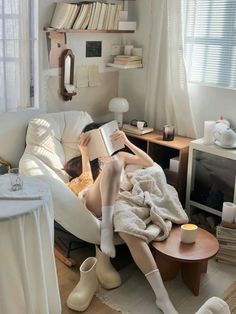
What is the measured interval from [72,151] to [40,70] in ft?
2.18

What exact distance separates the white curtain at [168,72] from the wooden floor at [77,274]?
4.04ft

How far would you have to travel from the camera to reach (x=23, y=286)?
6.11 feet

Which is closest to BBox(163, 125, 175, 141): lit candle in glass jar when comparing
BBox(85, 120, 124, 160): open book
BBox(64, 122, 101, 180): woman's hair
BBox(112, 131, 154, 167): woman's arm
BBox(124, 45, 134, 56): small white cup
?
BBox(112, 131, 154, 167): woman's arm

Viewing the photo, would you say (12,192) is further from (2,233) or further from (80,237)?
(80,237)

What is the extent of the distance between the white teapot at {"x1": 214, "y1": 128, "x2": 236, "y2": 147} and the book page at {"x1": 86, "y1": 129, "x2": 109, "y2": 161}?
0.83m

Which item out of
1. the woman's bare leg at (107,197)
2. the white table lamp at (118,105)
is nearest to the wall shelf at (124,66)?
the white table lamp at (118,105)

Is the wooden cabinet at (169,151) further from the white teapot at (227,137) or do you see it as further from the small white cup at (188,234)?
the small white cup at (188,234)

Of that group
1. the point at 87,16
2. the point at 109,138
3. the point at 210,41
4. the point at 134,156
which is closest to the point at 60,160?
the point at 109,138

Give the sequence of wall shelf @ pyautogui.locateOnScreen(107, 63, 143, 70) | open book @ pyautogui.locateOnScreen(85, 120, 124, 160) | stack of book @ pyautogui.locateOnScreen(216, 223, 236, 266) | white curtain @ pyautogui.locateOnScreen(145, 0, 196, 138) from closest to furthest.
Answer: stack of book @ pyautogui.locateOnScreen(216, 223, 236, 266)
open book @ pyautogui.locateOnScreen(85, 120, 124, 160)
white curtain @ pyautogui.locateOnScreen(145, 0, 196, 138)
wall shelf @ pyautogui.locateOnScreen(107, 63, 143, 70)

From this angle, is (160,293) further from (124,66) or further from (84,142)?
(124,66)

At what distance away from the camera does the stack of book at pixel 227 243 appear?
2691mm

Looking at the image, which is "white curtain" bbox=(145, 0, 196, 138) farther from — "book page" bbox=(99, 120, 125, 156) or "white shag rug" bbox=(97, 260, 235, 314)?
"white shag rug" bbox=(97, 260, 235, 314)

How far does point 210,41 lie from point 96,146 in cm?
125

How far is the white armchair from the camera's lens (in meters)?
2.44
